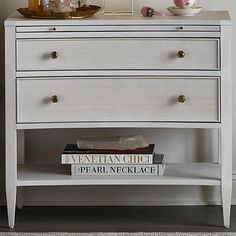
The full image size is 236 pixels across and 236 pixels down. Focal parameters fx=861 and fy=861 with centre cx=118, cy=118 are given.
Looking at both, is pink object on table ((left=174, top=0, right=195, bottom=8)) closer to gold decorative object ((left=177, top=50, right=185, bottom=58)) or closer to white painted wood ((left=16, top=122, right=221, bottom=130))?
gold decorative object ((left=177, top=50, right=185, bottom=58))

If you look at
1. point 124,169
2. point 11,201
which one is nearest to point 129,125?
point 124,169

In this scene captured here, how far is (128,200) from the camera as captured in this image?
378 centimetres

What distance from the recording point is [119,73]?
3.30m

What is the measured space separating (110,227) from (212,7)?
3.41ft

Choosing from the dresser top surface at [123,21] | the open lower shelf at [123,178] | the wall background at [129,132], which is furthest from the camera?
the wall background at [129,132]

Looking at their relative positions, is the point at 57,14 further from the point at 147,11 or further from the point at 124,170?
the point at 124,170

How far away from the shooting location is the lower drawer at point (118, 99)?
3.30 m

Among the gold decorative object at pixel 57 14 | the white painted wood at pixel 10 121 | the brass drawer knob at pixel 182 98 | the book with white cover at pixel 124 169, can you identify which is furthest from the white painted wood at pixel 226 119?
the white painted wood at pixel 10 121

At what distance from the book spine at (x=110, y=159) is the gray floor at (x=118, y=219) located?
0.26 metres

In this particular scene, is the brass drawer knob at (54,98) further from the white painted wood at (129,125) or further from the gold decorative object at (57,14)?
the gold decorative object at (57,14)

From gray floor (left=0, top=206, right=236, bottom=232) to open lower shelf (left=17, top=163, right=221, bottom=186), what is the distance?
0.62 ft

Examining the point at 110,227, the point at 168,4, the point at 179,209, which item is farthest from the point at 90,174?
the point at 168,4

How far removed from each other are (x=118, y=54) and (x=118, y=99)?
17 centimetres

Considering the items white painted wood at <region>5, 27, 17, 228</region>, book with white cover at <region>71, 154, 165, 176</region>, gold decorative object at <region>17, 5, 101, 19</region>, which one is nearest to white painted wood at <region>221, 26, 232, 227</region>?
book with white cover at <region>71, 154, 165, 176</region>
